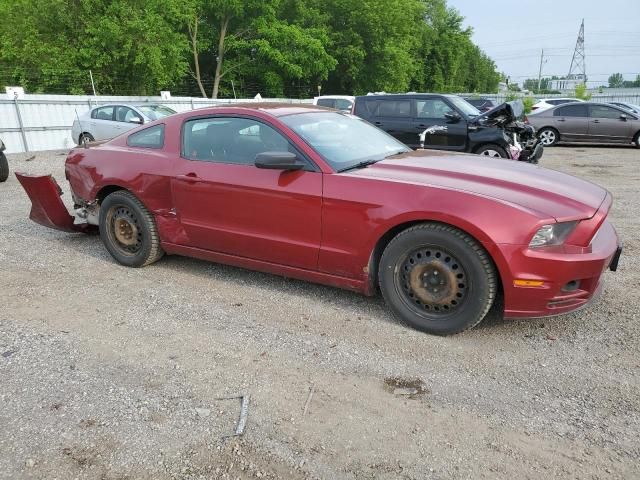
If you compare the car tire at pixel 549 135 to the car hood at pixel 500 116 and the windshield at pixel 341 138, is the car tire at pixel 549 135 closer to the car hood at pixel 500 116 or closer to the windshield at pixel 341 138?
the car hood at pixel 500 116

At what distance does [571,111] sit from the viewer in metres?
15.5

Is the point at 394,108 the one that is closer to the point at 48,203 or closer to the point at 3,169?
the point at 48,203

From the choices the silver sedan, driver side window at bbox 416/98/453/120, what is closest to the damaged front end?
driver side window at bbox 416/98/453/120

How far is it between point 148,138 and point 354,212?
→ 2277 mm

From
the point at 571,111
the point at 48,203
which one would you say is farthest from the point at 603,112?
the point at 48,203

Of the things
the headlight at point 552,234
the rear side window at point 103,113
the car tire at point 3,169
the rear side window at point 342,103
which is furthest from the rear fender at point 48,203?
the rear side window at point 342,103

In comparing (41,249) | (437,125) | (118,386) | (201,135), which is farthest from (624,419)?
(437,125)

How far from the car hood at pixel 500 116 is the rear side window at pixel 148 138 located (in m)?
6.85

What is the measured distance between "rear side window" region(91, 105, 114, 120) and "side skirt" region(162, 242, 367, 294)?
11.4 meters

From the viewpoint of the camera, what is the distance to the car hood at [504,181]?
3.24m

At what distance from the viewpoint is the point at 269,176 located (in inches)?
153

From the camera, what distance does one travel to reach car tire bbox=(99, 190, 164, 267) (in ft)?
15.3

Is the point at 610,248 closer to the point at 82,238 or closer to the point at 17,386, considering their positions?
the point at 17,386

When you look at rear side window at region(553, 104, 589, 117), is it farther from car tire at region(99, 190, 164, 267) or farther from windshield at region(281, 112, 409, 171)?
car tire at region(99, 190, 164, 267)
